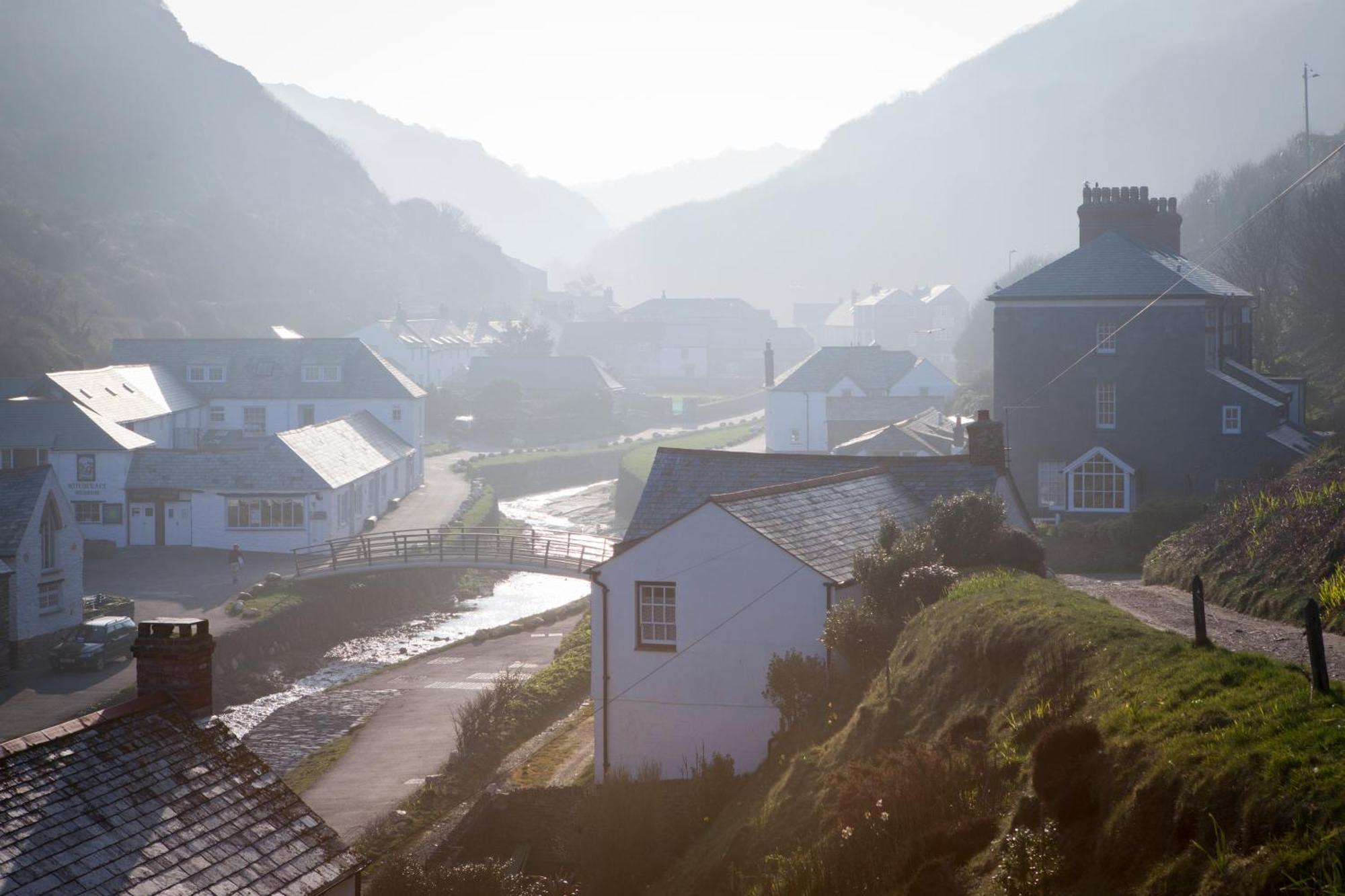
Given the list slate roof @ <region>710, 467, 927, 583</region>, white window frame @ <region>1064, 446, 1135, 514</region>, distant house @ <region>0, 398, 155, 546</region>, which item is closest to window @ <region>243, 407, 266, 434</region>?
distant house @ <region>0, 398, 155, 546</region>

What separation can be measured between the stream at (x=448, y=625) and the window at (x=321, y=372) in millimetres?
11729

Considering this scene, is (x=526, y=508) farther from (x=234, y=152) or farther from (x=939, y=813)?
(x=234, y=152)

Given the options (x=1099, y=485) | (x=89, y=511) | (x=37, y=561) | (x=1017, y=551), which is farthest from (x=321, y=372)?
(x=1017, y=551)

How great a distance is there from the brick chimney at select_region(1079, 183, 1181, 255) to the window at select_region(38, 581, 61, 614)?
111 feet

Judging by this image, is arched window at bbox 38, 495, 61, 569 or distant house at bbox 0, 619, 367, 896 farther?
arched window at bbox 38, 495, 61, 569

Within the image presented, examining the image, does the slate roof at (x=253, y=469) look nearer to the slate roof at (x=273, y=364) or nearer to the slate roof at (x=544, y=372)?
the slate roof at (x=273, y=364)

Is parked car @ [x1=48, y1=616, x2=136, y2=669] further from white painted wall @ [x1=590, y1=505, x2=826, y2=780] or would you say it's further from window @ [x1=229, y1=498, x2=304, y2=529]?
white painted wall @ [x1=590, y1=505, x2=826, y2=780]

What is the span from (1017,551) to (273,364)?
5683 cm

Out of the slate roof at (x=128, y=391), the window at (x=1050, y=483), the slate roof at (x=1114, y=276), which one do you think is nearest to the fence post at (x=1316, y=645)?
the slate roof at (x=1114, y=276)

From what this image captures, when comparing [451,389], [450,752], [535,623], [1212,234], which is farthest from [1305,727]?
[451,389]

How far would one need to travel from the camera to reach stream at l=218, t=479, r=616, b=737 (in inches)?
1442

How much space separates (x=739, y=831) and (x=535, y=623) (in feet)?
98.5

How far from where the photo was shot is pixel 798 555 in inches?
864

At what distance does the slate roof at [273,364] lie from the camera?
2724 inches
